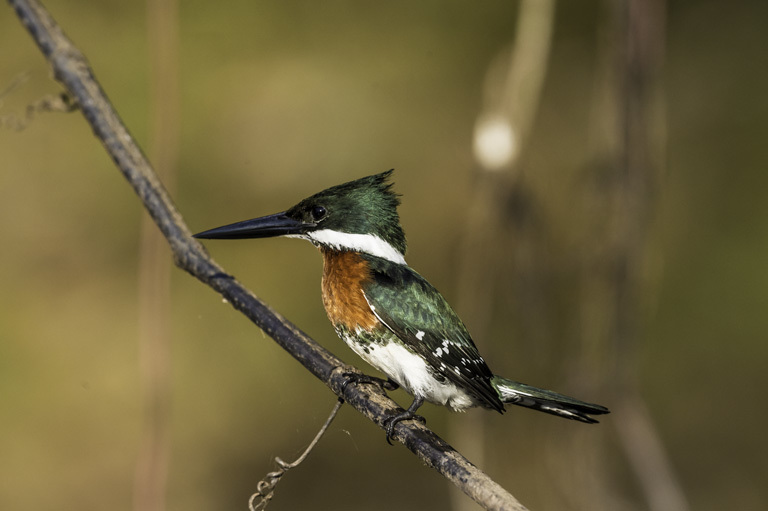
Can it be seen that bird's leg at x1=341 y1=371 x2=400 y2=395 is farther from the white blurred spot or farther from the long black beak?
the white blurred spot

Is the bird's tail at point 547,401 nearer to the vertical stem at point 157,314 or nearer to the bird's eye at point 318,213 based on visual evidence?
the bird's eye at point 318,213

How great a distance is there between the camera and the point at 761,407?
4074 mm

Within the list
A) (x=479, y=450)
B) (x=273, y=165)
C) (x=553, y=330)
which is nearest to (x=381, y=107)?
(x=273, y=165)

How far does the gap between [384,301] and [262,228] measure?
1.14ft

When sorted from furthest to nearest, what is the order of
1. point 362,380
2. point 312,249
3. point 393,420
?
point 312,249 → point 362,380 → point 393,420

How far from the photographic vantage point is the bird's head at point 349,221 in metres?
1.93

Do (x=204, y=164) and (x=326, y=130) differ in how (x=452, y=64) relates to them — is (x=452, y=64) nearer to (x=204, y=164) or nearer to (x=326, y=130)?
(x=326, y=130)

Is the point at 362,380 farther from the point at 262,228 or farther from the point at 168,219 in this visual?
the point at 168,219

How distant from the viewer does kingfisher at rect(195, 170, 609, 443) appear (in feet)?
6.21

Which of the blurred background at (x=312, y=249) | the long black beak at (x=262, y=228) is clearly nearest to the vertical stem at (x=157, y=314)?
the long black beak at (x=262, y=228)

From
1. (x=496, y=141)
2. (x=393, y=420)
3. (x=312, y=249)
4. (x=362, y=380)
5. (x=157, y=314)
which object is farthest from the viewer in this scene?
(x=312, y=249)

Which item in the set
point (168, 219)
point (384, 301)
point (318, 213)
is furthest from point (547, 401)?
point (168, 219)

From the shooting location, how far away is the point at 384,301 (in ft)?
6.23

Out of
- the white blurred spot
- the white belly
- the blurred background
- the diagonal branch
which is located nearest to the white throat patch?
the white belly
